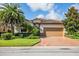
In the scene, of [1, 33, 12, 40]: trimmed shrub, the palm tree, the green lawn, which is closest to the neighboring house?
the green lawn

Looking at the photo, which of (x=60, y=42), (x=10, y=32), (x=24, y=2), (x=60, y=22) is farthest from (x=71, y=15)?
(x=10, y=32)

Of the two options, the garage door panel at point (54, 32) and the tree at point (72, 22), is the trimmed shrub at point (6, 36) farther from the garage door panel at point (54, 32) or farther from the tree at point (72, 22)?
the tree at point (72, 22)

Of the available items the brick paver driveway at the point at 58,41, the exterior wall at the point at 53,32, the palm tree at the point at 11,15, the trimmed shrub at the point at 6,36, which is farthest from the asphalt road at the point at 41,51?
the palm tree at the point at 11,15

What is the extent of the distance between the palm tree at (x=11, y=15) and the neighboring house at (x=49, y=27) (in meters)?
0.66

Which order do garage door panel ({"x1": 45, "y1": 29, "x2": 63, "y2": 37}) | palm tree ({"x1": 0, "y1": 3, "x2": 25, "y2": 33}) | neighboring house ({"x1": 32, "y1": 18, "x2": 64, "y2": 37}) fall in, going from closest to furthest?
palm tree ({"x1": 0, "y1": 3, "x2": 25, "y2": 33}) → neighboring house ({"x1": 32, "y1": 18, "x2": 64, "y2": 37}) → garage door panel ({"x1": 45, "y1": 29, "x2": 63, "y2": 37})

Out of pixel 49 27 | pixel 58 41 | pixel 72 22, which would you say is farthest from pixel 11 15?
pixel 72 22

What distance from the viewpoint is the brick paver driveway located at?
930 cm

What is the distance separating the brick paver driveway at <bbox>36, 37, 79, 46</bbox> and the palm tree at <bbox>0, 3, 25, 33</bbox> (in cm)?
128

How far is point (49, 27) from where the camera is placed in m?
9.73

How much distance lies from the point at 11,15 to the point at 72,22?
2.50 metres

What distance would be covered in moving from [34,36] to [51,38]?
728 millimetres

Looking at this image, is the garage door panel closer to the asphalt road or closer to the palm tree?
the asphalt road

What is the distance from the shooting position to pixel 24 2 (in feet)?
29.6

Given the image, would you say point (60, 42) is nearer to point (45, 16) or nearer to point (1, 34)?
point (45, 16)
